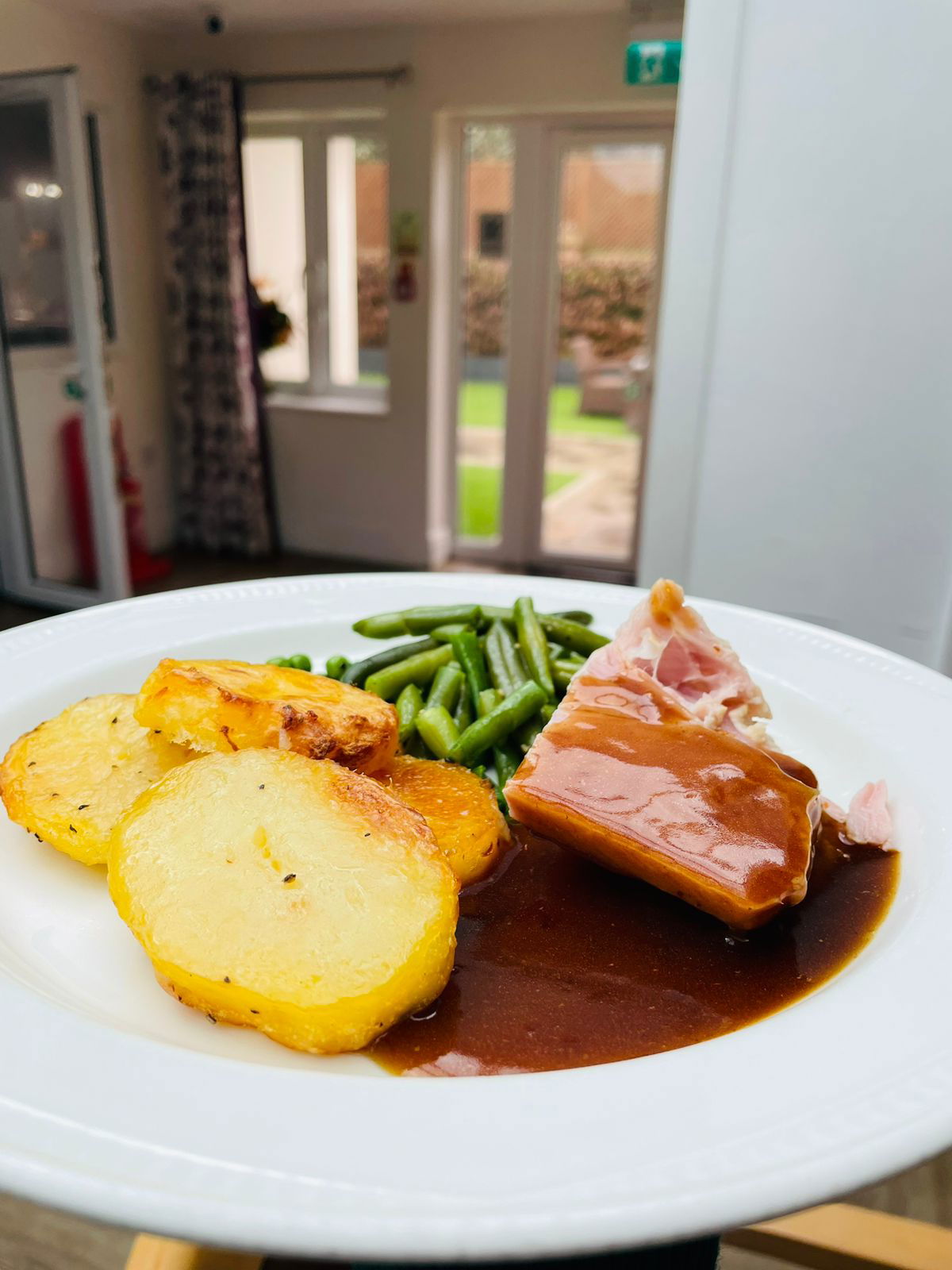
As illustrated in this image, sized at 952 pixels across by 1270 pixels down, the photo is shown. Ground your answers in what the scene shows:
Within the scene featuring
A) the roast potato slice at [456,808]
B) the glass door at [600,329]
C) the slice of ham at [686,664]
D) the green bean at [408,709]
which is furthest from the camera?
the glass door at [600,329]

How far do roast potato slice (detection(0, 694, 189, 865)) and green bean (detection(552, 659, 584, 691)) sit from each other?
850mm

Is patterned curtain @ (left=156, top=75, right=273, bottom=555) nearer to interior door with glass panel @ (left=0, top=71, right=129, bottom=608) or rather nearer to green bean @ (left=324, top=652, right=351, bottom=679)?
interior door with glass panel @ (left=0, top=71, right=129, bottom=608)

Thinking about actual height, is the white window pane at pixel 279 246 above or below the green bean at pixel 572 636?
above

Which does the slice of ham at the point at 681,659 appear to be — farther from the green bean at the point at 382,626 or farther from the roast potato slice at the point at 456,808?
the green bean at the point at 382,626

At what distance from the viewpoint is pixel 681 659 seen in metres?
1.64

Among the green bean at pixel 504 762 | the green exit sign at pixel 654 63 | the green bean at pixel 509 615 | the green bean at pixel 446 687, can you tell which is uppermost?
the green exit sign at pixel 654 63

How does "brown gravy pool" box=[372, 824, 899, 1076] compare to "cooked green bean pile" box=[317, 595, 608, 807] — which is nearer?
"brown gravy pool" box=[372, 824, 899, 1076]

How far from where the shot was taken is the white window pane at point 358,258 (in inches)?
239

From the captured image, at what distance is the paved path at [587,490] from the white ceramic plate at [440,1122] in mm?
5636

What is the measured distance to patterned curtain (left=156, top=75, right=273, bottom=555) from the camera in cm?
603

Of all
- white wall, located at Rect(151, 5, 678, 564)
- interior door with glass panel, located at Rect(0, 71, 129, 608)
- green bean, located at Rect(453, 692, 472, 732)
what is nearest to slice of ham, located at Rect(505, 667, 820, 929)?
green bean, located at Rect(453, 692, 472, 732)

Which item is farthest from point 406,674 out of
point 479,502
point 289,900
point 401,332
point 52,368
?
point 479,502

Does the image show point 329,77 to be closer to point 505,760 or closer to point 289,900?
point 505,760

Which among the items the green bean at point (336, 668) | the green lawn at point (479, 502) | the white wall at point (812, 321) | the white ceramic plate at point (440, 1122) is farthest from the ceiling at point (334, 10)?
the white ceramic plate at point (440, 1122)
